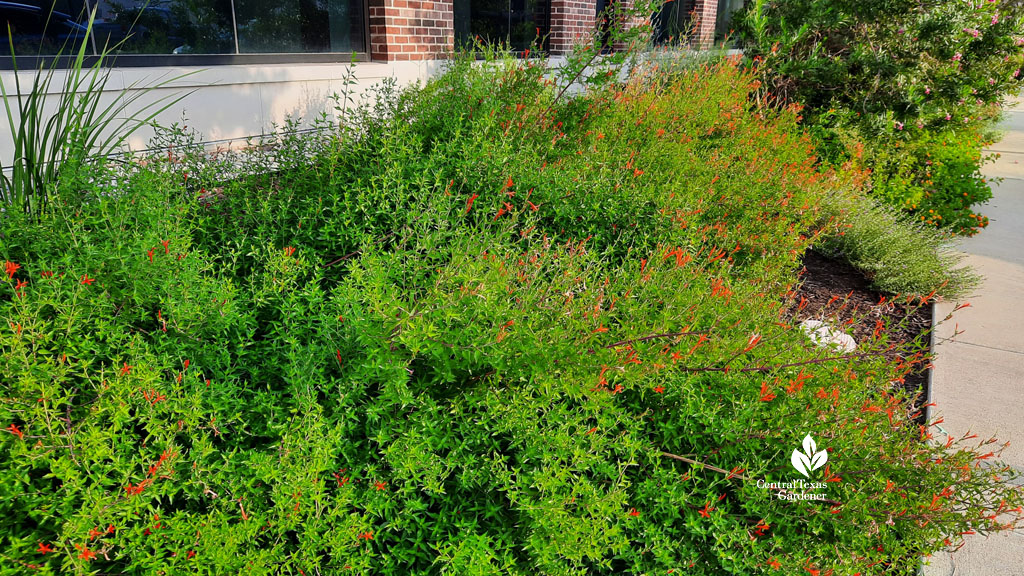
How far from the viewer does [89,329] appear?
2047 millimetres

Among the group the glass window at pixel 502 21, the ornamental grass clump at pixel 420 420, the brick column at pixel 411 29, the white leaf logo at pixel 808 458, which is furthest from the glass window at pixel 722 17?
the white leaf logo at pixel 808 458

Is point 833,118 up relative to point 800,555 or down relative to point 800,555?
up

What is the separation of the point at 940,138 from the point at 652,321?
816cm

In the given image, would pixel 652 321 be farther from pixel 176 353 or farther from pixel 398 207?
pixel 176 353

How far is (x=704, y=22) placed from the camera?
13.8 meters

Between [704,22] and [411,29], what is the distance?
9.32 metres

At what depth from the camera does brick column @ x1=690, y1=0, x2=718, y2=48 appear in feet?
43.5

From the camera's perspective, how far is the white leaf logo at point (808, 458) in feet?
7.05

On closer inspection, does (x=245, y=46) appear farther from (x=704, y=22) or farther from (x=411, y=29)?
(x=704, y=22)

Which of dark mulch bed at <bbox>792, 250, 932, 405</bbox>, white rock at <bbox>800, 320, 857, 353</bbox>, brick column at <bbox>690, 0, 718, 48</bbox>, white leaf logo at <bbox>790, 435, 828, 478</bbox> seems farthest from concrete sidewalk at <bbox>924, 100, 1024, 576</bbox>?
brick column at <bbox>690, 0, 718, 48</bbox>

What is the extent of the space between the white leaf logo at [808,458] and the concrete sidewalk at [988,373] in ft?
3.29

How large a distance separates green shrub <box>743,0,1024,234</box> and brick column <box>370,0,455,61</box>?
181 inches

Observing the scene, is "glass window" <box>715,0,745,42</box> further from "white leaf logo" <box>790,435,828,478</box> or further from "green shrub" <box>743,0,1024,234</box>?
"white leaf logo" <box>790,435,828,478</box>

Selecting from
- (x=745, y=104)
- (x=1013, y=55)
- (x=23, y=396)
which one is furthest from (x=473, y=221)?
(x=1013, y=55)
